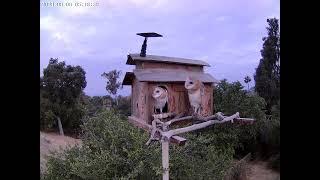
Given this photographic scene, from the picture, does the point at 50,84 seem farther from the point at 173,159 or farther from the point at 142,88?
the point at 173,159

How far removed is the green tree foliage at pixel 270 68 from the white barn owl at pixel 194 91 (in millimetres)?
262

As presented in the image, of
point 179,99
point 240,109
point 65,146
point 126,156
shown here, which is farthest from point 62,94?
point 240,109

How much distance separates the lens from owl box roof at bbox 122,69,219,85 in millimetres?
1745

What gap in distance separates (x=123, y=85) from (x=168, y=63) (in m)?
0.24

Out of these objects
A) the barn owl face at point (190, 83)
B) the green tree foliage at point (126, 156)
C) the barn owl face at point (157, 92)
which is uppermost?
the barn owl face at point (190, 83)

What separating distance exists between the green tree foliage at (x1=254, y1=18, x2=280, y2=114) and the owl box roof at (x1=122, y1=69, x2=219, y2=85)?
216 millimetres

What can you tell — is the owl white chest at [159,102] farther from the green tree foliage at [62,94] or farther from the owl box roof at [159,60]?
the green tree foliage at [62,94]

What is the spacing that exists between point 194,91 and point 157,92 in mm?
174

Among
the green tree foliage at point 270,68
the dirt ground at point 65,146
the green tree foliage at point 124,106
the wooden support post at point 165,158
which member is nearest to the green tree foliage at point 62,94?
the dirt ground at point 65,146

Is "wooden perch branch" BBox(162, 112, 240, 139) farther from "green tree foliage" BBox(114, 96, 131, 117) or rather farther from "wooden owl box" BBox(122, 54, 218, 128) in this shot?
"green tree foliage" BBox(114, 96, 131, 117)

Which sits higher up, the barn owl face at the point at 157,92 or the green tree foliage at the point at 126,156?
the barn owl face at the point at 157,92

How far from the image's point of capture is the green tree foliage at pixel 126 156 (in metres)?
1.88
